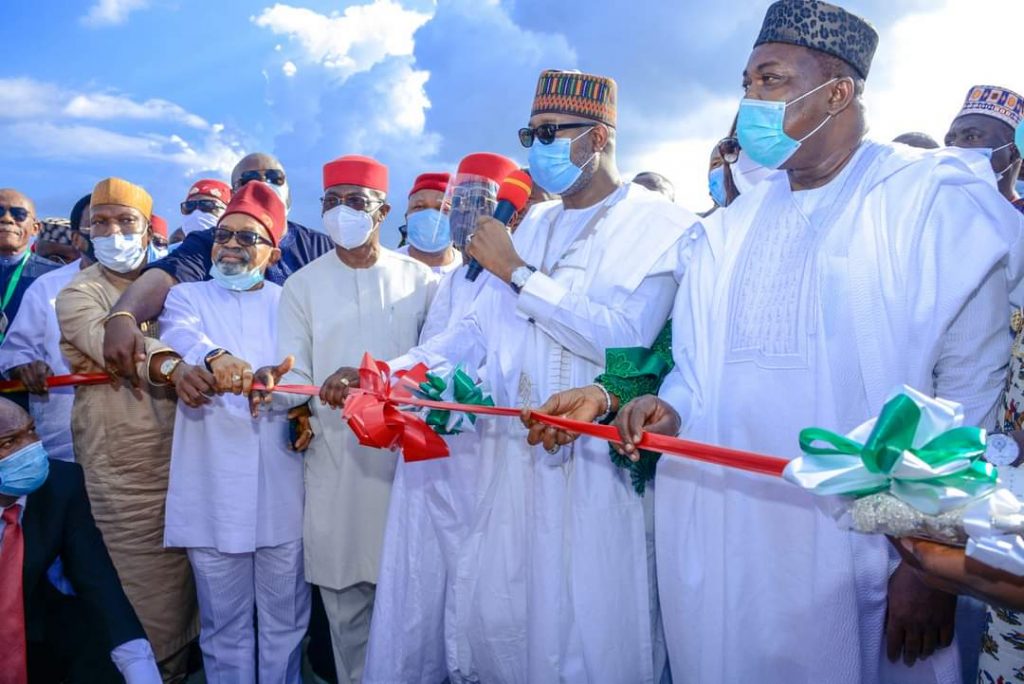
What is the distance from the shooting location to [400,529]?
Answer: 357cm

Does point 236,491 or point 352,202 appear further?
point 352,202

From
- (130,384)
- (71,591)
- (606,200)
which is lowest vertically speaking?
(71,591)

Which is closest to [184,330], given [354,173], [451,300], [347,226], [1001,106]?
[347,226]

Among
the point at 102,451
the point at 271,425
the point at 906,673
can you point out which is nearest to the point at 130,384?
the point at 102,451

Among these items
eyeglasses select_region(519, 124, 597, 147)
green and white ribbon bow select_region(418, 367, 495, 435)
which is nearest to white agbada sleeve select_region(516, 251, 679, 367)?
green and white ribbon bow select_region(418, 367, 495, 435)

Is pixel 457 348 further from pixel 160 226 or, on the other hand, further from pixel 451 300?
pixel 160 226

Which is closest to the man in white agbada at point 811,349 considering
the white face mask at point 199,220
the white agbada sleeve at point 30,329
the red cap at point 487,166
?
the red cap at point 487,166

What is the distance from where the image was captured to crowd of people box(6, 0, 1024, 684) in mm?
2217

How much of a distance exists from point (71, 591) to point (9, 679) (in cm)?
44

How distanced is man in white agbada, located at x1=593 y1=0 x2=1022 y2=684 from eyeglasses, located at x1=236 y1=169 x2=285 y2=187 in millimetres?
4137

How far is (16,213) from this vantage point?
5.50 m

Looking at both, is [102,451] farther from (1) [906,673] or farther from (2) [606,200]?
(1) [906,673]

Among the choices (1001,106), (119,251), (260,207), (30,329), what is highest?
(1001,106)

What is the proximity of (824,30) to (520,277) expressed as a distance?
137 cm
